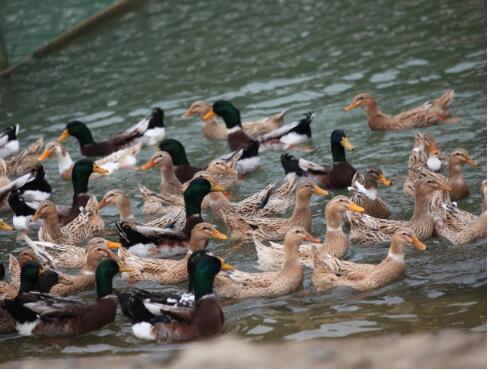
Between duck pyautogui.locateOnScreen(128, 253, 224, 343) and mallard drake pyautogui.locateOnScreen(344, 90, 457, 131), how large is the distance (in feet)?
17.1

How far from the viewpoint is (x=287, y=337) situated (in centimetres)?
858

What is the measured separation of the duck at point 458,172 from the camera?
11133 mm

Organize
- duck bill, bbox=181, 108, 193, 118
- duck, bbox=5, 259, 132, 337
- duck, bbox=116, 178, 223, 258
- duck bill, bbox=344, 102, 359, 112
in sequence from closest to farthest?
duck, bbox=5, 259, 132, 337, duck, bbox=116, 178, 223, 258, duck bill, bbox=344, 102, 359, 112, duck bill, bbox=181, 108, 193, 118

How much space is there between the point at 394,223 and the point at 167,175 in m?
3.08

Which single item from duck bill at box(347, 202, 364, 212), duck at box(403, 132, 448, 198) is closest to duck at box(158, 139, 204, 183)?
duck at box(403, 132, 448, 198)

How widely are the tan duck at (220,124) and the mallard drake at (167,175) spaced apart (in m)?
1.85

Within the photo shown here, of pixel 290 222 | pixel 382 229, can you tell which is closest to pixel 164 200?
pixel 290 222

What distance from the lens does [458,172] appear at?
11.2 metres

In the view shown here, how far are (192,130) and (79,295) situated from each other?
4.95 m

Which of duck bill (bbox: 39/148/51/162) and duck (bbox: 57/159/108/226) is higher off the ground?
duck bill (bbox: 39/148/51/162)

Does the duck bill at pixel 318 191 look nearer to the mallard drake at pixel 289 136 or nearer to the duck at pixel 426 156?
the duck at pixel 426 156

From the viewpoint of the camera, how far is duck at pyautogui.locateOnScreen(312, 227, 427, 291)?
9344 millimetres

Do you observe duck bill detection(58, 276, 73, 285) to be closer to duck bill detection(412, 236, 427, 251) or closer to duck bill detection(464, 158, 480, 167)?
duck bill detection(412, 236, 427, 251)

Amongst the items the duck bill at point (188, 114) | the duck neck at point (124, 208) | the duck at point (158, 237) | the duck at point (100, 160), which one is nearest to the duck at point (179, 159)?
the duck at point (100, 160)
